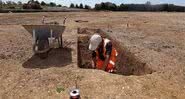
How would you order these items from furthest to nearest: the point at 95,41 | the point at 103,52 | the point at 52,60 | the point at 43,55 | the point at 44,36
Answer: the point at 44,36 → the point at 43,55 → the point at 52,60 → the point at 103,52 → the point at 95,41

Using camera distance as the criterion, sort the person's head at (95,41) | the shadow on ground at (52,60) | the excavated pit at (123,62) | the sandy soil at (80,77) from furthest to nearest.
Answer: the excavated pit at (123,62) < the shadow on ground at (52,60) < the person's head at (95,41) < the sandy soil at (80,77)

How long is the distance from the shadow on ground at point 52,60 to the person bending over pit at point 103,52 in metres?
1.36

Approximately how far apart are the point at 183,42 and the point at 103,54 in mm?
6555

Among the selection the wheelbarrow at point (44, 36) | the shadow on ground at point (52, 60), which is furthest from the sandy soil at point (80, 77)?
the wheelbarrow at point (44, 36)

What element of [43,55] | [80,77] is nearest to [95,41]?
[80,77]

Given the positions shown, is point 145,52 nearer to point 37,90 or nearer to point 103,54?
point 103,54

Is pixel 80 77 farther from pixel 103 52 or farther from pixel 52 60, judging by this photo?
pixel 52 60

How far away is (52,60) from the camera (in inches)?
342

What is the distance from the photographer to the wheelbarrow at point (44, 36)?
9.09 metres

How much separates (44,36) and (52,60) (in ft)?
4.20

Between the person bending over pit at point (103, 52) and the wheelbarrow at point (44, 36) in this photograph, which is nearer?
the person bending over pit at point (103, 52)

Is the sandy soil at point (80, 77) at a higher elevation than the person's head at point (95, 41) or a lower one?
lower

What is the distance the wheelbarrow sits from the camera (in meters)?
9.09

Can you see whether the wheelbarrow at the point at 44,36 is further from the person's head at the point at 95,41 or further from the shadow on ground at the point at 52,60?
the person's head at the point at 95,41
